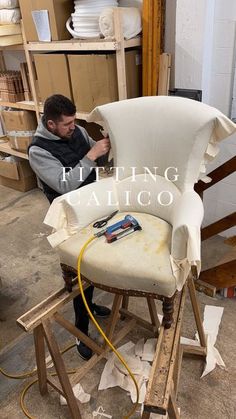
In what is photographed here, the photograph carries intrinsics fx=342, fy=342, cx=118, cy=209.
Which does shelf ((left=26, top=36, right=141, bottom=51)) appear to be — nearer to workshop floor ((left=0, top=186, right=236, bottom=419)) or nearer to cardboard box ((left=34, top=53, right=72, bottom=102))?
cardboard box ((left=34, top=53, right=72, bottom=102))

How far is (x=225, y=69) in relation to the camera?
2.15m

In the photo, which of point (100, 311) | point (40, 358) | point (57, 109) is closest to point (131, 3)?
point (57, 109)

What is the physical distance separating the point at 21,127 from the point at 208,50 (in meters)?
1.89

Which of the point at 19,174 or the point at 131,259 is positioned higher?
the point at 131,259

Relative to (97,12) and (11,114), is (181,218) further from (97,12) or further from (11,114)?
(11,114)

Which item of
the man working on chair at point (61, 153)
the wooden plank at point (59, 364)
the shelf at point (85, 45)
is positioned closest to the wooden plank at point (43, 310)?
the wooden plank at point (59, 364)

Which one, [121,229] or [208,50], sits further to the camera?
[208,50]

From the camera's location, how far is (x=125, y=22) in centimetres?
215

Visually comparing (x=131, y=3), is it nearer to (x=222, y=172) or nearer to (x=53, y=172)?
(x=222, y=172)

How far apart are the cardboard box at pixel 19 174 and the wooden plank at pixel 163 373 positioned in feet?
8.73

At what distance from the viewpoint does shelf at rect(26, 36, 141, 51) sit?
2.19 m

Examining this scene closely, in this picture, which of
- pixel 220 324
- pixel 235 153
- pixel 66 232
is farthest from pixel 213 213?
pixel 66 232

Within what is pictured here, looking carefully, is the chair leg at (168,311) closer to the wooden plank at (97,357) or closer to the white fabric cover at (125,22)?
the wooden plank at (97,357)

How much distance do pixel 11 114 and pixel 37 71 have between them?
74cm
